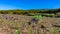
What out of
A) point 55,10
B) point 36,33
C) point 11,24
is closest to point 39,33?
point 36,33

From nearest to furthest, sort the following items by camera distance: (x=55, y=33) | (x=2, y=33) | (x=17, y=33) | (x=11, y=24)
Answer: (x=17, y=33) < (x=55, y=33) < (x=2, y=33) < (x=11, y=24)

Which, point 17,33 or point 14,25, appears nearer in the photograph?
point 17,33

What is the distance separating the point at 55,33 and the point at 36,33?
0.29 m

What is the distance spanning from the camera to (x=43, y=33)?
329cm

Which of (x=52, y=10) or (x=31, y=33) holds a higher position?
(x=31, y=33)

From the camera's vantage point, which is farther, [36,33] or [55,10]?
[55,10]

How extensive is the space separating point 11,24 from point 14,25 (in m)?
0.33

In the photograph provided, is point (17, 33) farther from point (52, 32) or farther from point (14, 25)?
point (14, 25)

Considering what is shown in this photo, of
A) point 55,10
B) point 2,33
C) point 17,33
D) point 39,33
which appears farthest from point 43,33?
point 55,10

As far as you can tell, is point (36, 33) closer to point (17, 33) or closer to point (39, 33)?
point (39, 33)

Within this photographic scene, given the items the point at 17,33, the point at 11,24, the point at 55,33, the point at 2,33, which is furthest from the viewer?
the point at 11,24

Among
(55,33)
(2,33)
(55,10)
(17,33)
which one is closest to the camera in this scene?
(17,33)

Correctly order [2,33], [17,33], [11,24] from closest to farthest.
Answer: [17,33] → [2,33] → [11,24]

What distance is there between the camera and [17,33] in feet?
9.77
